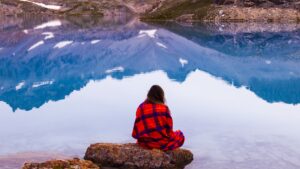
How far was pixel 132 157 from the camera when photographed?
58.4 ft

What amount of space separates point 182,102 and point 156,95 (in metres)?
18.3

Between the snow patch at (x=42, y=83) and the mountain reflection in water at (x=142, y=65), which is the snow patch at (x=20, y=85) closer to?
the mountain reflection in water at (x=142, y=65)

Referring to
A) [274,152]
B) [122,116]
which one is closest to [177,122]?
[122,116]

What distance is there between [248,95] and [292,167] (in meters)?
21.1

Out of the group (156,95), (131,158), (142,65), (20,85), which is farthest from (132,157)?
(142,65)

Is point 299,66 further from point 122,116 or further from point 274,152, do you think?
point 274,152

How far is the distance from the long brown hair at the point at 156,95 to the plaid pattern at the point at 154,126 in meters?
0.16

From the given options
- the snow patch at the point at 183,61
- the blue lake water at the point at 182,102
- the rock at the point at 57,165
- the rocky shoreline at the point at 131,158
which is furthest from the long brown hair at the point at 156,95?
the snow patch at the point at 183,61

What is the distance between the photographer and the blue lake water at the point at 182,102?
22.7 metres

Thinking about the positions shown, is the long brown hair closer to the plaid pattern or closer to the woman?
the woman

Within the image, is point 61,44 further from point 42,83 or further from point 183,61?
point 42,83

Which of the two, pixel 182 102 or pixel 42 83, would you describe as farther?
pixel 42 83

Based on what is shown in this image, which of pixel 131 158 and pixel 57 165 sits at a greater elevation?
pixel 57 165

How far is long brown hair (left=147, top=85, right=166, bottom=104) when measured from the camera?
17750 millimetres
